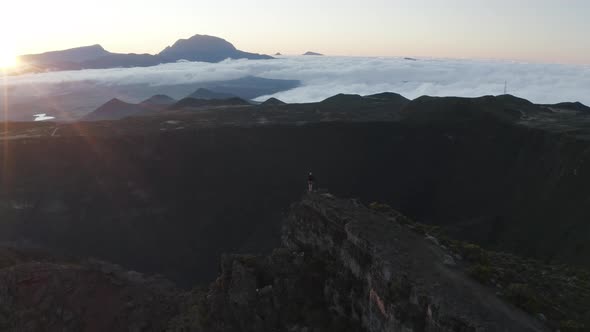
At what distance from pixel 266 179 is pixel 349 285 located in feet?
143

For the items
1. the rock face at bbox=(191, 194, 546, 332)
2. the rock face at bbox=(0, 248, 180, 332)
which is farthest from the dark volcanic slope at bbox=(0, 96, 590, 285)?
the rock face at bbox=(191, 194, 546, 332)

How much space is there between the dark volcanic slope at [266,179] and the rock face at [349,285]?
26.2m

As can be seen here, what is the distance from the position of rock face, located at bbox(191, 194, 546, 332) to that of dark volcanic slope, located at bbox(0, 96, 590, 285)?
2620 cm

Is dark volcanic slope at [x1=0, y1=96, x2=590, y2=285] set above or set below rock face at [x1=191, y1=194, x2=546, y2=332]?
below

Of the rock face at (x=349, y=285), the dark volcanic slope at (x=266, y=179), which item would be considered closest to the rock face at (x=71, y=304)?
the rock face at (x=349, y=285)

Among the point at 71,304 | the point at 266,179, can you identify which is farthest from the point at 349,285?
the point at 266,179

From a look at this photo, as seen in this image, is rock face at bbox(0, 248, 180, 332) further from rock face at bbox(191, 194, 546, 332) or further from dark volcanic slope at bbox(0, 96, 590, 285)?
dark volcanic slope at bbox(0, 96, 590, 285)

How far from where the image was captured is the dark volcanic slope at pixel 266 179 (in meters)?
51.8

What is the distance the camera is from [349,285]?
1989 cm

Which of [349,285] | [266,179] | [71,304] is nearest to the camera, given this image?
[349,285]

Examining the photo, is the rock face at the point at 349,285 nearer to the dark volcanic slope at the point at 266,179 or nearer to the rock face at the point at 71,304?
the rock face at the point at 71,304

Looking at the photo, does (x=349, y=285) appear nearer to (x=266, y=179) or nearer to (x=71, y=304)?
→ (x=71, y=304)

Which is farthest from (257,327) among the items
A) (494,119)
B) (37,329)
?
(494,119)

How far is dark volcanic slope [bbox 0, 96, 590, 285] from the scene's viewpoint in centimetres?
5178
